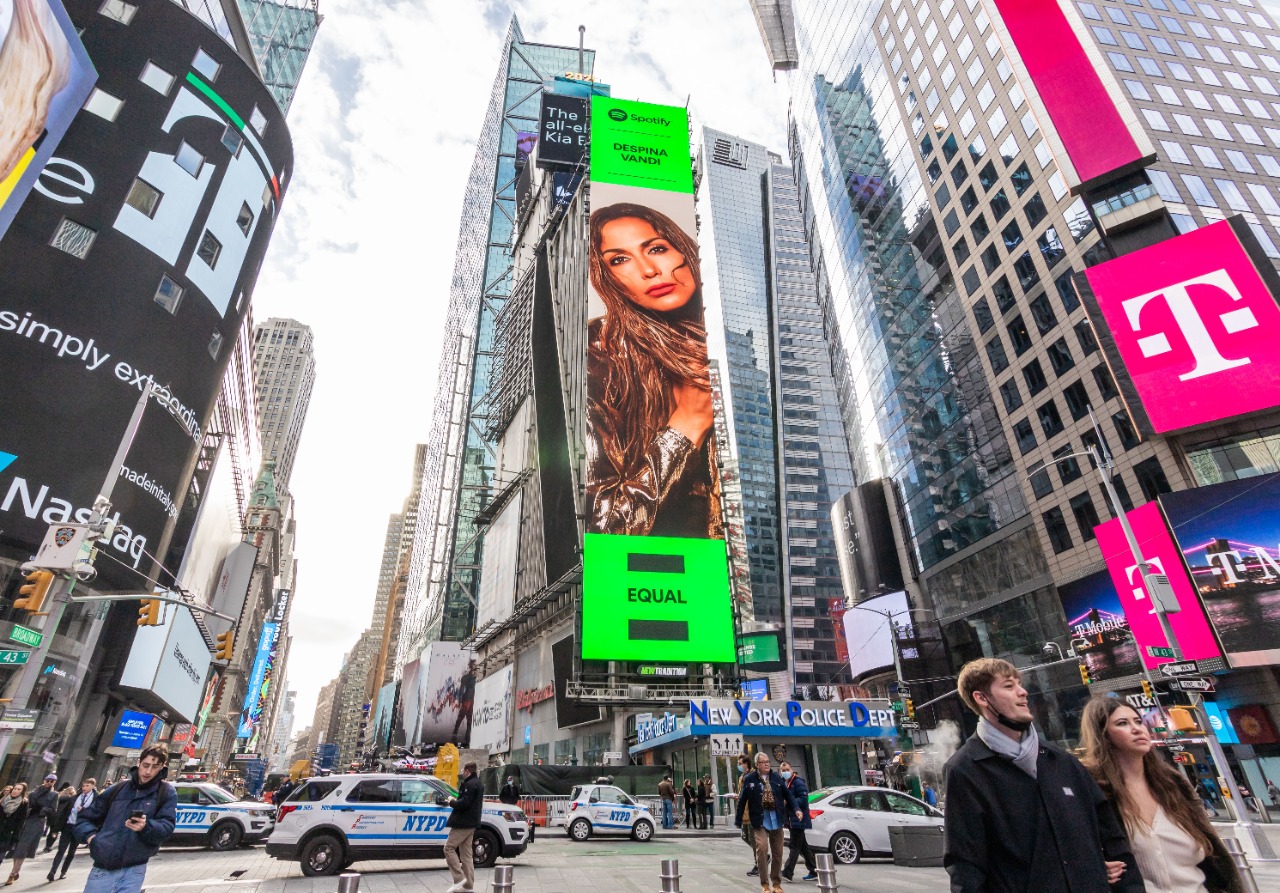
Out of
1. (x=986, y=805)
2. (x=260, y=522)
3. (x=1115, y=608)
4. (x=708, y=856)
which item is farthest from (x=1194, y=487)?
(x=260, y=522)

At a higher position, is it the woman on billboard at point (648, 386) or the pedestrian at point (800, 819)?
the woman on billboard at point (648, 386)

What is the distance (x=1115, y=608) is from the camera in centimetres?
4081

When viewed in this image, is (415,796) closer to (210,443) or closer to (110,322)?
(110,322)

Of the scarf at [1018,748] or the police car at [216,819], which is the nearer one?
the scarf at [1018,748]

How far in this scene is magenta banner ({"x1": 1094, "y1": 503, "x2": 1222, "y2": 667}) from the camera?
35531 millimetres

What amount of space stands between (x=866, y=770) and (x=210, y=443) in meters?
42.4

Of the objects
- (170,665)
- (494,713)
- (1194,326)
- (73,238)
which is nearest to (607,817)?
(73,238)

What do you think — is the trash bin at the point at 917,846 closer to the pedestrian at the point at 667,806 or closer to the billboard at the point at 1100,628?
the pedestrian at the point at 667,806

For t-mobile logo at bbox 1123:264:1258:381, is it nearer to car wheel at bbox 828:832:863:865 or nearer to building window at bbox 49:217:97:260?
car wheel at bbox 828:832:863:865

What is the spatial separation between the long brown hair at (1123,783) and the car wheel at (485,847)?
530 inches

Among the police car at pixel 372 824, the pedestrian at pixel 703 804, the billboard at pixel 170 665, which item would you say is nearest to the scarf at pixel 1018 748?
the police car at pixel 372 824

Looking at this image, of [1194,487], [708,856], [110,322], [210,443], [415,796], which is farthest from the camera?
[210,443]

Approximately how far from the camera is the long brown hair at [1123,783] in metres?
4.09

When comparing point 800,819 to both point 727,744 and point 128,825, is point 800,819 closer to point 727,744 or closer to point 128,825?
point 128,825
